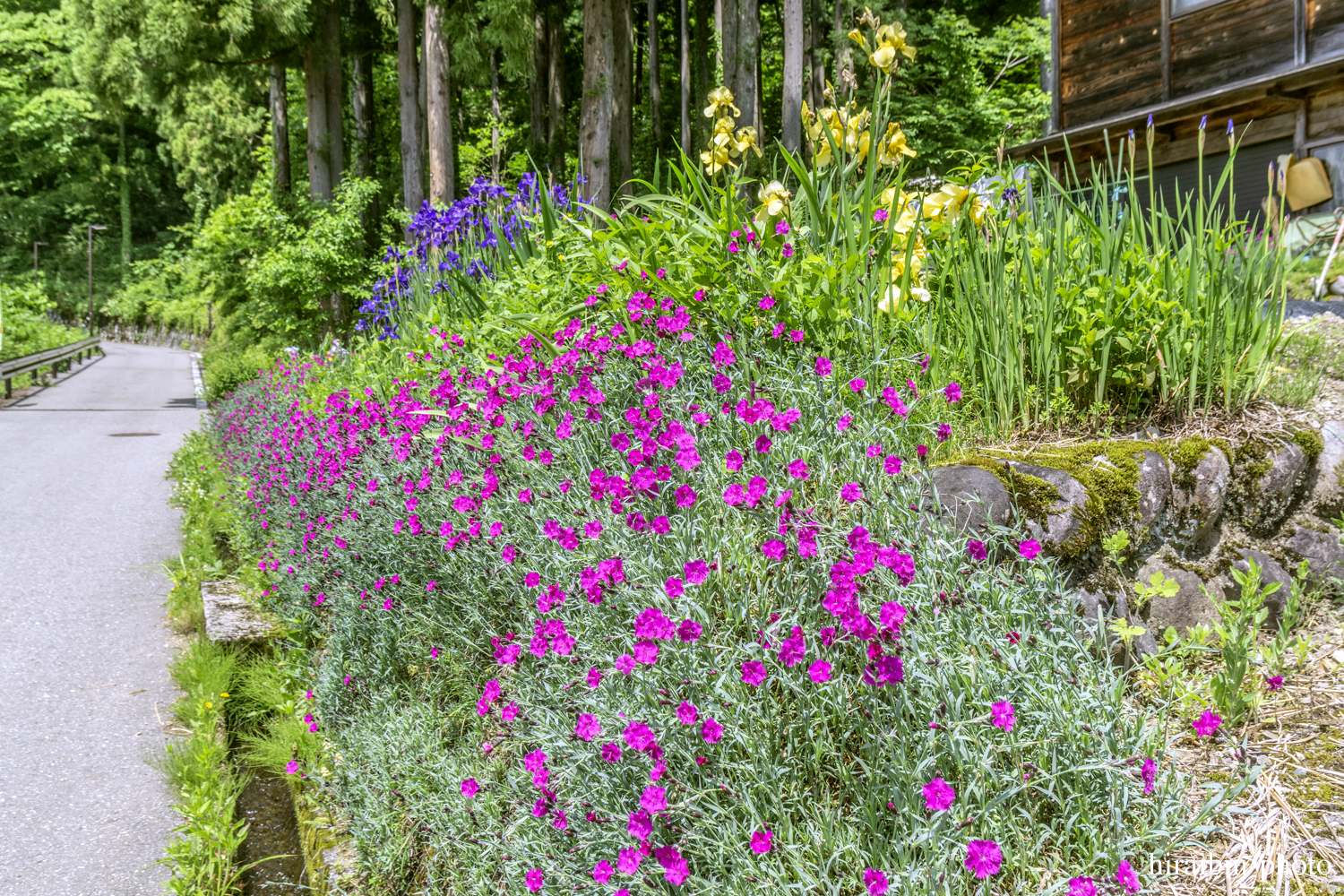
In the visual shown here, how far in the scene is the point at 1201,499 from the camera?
2545 mm

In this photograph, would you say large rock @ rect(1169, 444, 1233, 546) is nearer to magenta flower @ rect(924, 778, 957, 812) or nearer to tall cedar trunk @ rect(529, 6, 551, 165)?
magenta flower @ rect(924, 778, 957, 812)

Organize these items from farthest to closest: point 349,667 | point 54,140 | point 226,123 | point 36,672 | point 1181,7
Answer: point 54,140 → point 226,123 → point 1181,7 → point 36,672 → point 349,667

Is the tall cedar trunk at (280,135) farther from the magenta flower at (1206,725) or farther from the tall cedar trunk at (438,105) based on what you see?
the magenta flower at (1206,725)

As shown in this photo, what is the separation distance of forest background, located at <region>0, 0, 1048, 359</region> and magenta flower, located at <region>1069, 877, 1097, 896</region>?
2344mm

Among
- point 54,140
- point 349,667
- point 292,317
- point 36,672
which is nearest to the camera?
point 349,667

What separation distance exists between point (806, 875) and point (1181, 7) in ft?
42.0

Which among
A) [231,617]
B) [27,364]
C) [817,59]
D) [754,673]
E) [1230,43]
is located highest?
[817,59]

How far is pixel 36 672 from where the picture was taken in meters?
4.08

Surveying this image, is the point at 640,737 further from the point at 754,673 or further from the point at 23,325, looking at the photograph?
the point at 23,325

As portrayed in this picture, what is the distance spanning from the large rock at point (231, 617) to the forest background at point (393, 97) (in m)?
2.77

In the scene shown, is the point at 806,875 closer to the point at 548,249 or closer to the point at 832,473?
the point at 832,473

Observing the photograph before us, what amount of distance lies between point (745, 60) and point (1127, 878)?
466 inches

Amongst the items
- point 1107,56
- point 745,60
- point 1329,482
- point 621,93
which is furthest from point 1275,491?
point 621,93

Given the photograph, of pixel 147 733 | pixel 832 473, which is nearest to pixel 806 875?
pixel 832 473
